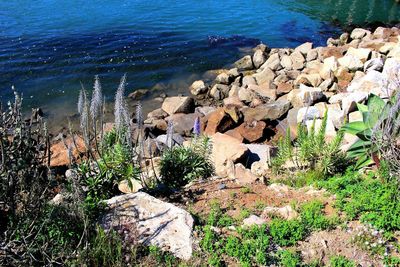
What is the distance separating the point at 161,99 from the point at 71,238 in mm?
11310

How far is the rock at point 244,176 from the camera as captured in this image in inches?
307

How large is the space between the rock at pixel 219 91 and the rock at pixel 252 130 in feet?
12.2

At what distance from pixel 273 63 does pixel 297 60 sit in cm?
107

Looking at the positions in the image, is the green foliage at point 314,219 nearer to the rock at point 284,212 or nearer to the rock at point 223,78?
the rock at point 284,212

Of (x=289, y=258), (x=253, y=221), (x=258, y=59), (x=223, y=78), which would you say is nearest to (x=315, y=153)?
(x=253, y=221)

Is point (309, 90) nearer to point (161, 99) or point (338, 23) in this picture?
point (161, 99)

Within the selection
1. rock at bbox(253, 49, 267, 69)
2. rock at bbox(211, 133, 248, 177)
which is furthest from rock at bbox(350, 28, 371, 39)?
rock at bbox(211, 133, 248, 177)

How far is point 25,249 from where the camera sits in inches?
197

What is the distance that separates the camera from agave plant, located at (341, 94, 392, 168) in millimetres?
7156

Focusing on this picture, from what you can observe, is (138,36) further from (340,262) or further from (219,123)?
(340,262)

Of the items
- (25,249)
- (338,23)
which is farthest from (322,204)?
(338,23)

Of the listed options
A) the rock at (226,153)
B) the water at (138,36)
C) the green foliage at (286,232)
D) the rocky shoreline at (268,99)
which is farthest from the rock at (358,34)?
the green foliage at (286,232)

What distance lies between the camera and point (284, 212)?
6219 mm

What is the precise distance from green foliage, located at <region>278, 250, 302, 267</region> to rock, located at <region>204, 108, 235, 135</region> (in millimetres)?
7572
